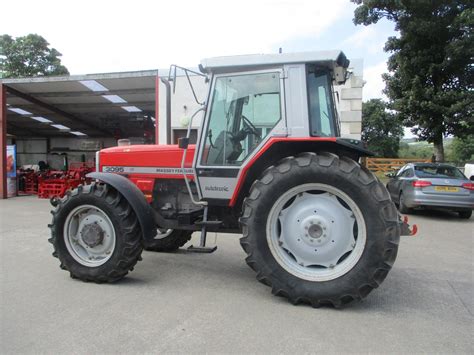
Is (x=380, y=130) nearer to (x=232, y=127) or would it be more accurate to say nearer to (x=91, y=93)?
(x=91, y=93)

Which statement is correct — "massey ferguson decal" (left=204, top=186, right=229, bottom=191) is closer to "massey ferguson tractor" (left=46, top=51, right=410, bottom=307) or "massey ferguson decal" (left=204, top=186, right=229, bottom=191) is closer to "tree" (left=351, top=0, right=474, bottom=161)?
"massey ferguson tractor" (left=46, top=51, right=410, bottom=307)

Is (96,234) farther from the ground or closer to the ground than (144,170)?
closer to the ground

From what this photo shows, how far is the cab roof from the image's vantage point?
3.85 m

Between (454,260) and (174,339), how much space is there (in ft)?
15.4

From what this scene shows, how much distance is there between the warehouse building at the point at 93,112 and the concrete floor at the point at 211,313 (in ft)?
6.64

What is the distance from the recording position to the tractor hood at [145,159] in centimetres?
467

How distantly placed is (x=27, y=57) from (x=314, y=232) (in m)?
34.0

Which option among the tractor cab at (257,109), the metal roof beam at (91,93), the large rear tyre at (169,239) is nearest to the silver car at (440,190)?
the tractor cab at (257,109)

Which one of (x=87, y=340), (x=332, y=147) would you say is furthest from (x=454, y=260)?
(x=87, y=340)

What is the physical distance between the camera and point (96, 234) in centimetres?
438

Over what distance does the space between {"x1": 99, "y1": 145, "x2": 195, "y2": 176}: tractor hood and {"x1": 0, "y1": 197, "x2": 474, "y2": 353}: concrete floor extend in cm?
130

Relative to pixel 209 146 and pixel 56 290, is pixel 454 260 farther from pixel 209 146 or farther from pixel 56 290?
pixel 56 290

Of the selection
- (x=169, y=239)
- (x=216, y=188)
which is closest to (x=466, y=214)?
(x=169, y=239)

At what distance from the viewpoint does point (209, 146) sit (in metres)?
4.25
